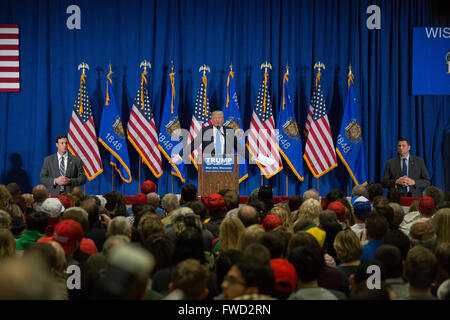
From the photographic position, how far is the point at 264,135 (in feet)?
36.7

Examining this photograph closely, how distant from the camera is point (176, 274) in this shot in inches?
115

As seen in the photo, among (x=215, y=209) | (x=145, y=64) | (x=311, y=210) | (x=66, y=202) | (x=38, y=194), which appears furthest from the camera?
(x=145, y=64)

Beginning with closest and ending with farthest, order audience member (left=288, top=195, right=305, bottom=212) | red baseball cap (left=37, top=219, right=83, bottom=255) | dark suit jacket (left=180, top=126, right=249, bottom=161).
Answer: red baseball cap (left=37, top=219, right=83, bottom=255) → audience member (left=288, top=195, right=305, bottom=212) → dark suit jacket (left=180, top=126, right=249, bottom=161)

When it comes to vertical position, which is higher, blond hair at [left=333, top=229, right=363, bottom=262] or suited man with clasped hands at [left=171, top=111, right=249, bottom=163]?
suited man with clasped hands at [left=171, top=111, right=249, bottom=163]

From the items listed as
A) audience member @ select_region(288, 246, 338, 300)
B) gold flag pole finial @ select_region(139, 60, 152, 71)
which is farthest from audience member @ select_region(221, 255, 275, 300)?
gold flag pole finial @ select_region(139, 60, 152, 71)

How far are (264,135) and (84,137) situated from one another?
3685 mm

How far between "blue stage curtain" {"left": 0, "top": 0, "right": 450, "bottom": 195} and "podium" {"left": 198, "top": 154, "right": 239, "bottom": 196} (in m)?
2.99

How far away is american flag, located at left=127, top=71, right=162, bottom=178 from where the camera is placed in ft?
36.7

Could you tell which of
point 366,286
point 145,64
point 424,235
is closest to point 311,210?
point 424,235

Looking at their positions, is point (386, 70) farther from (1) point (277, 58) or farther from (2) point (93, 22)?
(2) point (93, 22)

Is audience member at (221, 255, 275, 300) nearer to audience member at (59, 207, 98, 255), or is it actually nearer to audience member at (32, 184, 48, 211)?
audience member at (59, 207, 98, 255)

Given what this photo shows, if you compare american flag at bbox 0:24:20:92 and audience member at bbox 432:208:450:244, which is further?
american flag at bbox 0:24:20:92

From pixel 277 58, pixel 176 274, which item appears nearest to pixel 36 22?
pixel 277 58

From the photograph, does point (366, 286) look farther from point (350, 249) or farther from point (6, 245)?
point (6, 245)
